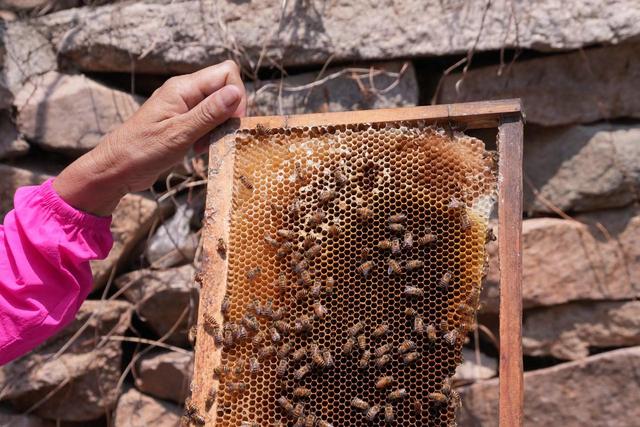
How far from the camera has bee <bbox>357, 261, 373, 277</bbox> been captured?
110 inches

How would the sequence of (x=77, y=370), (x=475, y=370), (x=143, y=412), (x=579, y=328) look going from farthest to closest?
(x=143, y=412), (x=77, y=370), (x=475, y=370), (x=579, y=328)

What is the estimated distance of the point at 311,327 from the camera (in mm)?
2824

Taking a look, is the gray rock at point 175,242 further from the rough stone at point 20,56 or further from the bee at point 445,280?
the bee at point 445,280

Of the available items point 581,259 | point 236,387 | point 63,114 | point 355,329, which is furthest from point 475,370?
point 63,114

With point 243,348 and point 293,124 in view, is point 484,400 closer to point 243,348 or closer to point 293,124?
point 243,348

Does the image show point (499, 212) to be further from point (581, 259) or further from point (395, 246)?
point (581, 259)

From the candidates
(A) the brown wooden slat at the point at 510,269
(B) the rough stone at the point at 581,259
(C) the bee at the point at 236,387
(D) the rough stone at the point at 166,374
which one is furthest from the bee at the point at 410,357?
(D) the rough stone at the point at 166,374

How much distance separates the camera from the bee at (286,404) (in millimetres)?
2736

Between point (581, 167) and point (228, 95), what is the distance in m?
2.20

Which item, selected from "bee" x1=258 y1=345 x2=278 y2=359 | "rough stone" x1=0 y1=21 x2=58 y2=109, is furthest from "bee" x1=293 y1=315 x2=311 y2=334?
"rough stone" x1=0 y1=21 x2=58 y2=109

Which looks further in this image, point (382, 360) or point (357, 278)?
point (357, 278)

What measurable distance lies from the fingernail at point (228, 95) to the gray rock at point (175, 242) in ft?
4.95

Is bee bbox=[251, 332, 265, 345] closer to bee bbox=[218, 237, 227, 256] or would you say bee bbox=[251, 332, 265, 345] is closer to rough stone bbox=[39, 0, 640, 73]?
bee bbox=[218, 237, 227, 256]

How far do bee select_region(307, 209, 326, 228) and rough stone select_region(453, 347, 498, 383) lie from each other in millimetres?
1714
